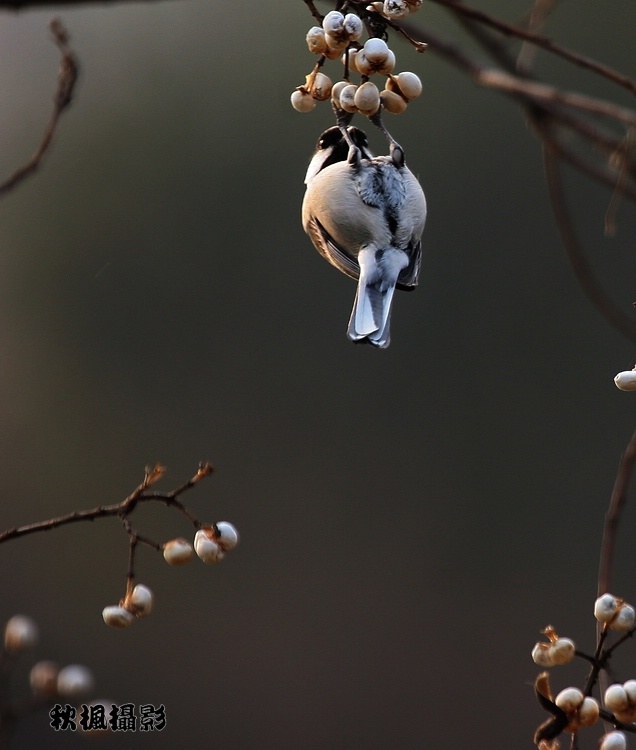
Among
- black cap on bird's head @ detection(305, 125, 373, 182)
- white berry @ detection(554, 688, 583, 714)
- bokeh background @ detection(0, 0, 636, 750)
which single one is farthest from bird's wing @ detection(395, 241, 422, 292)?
bokeh background @ detection(0, 0, 636, 750)

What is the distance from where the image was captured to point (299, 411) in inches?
218

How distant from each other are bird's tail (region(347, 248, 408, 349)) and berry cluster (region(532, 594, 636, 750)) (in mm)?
452

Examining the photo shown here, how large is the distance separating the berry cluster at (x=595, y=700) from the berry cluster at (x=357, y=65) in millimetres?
661

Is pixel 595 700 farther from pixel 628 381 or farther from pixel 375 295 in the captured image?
pixel 375 295

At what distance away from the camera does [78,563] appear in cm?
552

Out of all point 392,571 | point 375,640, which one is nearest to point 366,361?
point 392,571

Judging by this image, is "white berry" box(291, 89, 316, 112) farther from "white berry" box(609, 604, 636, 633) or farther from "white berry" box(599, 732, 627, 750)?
"white berry" box(599, 732, 627, 750)

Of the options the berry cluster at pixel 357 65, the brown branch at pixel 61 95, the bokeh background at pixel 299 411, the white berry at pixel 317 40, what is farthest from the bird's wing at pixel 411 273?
the bokeh background at pixel 299 411

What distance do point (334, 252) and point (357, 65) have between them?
47 centimetres

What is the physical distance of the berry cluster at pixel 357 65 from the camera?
→ 3.53ft

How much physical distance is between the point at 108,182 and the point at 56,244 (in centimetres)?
58

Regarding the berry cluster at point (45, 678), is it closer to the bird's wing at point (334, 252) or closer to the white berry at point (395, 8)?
the bird's wing at point (334, 252)

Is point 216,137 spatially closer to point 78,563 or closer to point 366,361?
point 366,361

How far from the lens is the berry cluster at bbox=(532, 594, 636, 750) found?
1025mm
